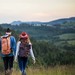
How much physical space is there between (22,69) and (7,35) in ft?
3.53

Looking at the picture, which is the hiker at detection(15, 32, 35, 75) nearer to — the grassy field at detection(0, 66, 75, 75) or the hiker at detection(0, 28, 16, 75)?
the hiker at detection(0, 28, 16, 75)

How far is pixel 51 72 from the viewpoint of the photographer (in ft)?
34.0

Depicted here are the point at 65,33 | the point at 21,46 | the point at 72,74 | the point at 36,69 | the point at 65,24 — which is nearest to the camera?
the point at 21,46

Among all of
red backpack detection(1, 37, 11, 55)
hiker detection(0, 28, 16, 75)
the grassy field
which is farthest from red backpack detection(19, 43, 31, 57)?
the grassy field

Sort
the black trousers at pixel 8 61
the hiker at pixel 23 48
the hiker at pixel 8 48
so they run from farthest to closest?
the black trousers at pixel 8 61
the hiker at pixel 8 48
the hiker at pixel 23 48

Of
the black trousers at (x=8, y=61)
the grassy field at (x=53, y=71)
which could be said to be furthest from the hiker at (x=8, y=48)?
the grassy field at (x=53, y=71)

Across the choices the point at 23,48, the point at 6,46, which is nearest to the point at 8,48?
the point at 6,46

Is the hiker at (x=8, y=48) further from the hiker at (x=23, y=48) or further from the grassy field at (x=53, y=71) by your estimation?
the grassy field at (x=53, y=71)

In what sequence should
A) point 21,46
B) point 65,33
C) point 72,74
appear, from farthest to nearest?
1. point 65,33
2. point 72,74
3. point 21,46

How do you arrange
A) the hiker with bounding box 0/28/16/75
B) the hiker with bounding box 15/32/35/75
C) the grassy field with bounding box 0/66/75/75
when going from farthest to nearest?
the grassy field with bounding box 0/66/75/75 → the hiker with bounding box 0/28/16/75 → the hiker with bounding box 15/32/35/75

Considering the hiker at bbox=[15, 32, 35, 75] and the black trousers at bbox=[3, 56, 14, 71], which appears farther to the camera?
the black trousers at bbox=[3, 56, 14, 71]

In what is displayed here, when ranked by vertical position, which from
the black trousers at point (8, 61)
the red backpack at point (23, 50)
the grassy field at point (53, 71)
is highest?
the red backpack at point (23, 50)

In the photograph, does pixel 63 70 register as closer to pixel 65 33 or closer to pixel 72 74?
pixel 72 74

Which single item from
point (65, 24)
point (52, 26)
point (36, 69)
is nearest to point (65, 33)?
point (65, 24)
